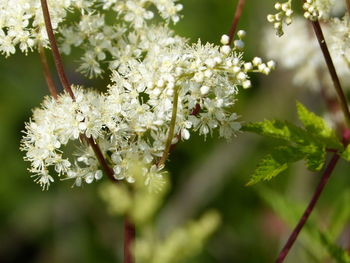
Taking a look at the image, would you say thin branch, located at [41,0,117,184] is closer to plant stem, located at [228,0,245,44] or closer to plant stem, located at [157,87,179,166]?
plant stem, located at [157,87,179,166]

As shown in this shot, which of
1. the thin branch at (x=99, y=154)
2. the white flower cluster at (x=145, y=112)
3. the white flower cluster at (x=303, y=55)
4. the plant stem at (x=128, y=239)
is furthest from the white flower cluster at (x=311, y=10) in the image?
the white flower cluster at (x=303, y=55)

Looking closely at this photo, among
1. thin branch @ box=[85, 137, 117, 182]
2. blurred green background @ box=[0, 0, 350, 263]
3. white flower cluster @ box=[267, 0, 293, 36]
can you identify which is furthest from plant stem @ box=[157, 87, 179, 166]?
blurred green background @ box=[0, 0, 350, 263]

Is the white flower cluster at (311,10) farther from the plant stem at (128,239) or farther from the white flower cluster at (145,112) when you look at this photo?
the plant stem at (128,239)

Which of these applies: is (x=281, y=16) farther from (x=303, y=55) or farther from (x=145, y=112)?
(x=303, y=55)

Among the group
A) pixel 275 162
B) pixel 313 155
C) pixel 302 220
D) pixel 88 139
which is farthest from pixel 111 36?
pixel 302 220

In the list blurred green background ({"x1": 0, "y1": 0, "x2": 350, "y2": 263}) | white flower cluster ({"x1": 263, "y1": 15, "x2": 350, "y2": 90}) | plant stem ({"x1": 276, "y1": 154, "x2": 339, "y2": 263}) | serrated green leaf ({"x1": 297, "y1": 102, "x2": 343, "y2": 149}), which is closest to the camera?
plant stem ({"x1": 276, "y1": 154, "x2": 339, "y2": 263})

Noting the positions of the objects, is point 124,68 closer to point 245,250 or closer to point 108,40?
point 108,40
